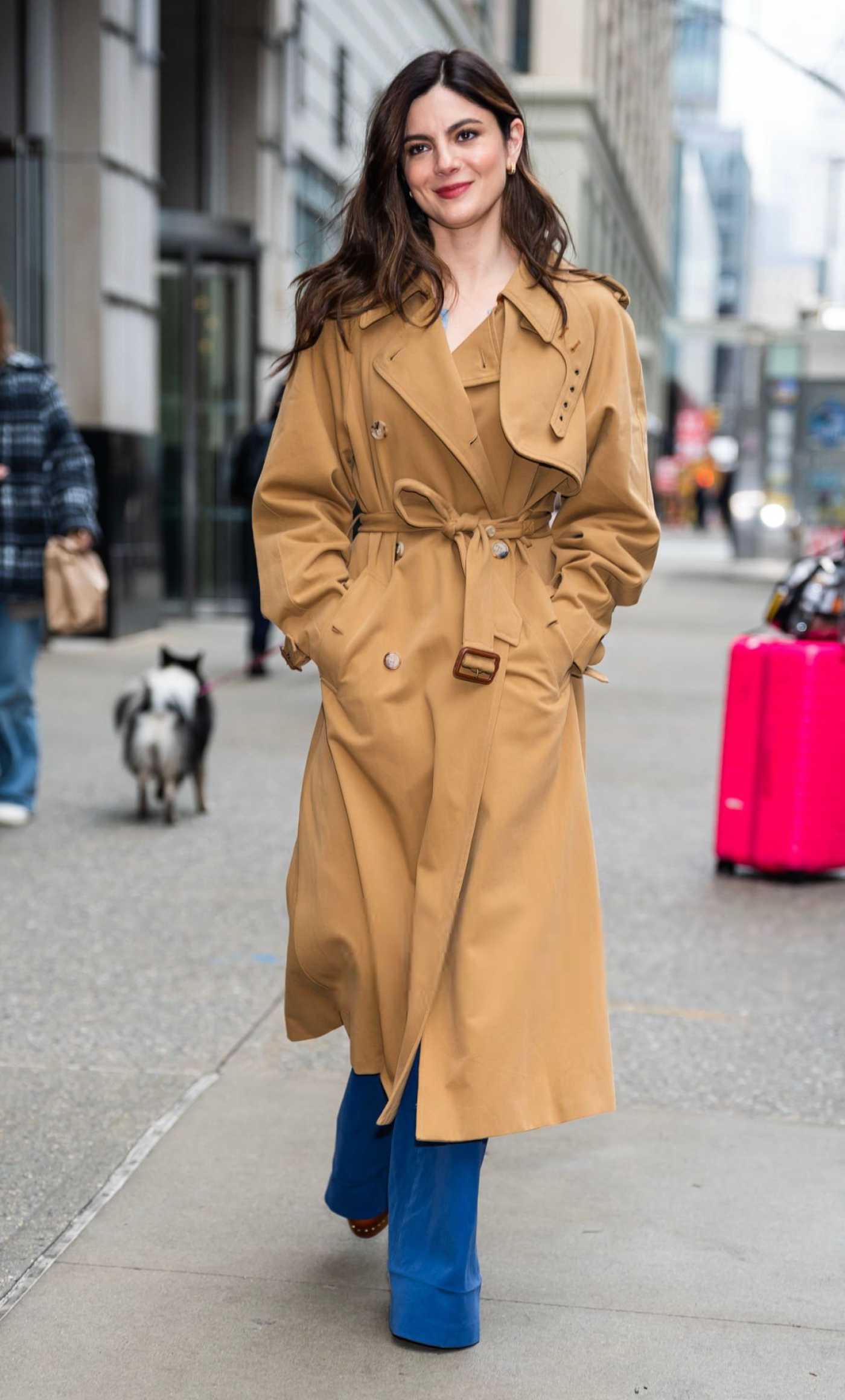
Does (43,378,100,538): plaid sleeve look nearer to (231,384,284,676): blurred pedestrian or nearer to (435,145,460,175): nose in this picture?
(435,145,460,175): nose

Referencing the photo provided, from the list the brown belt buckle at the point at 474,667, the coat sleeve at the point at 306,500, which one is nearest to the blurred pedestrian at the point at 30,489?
the coat sleeve at the point at 306,500

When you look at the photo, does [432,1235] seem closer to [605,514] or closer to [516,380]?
[605,514]

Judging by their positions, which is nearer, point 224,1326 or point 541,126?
point 224,1326

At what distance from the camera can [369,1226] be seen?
3.26 meters

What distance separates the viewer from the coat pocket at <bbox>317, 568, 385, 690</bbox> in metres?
2.86

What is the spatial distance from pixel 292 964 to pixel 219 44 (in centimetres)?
1523

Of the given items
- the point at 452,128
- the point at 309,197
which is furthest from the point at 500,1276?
the point at 309,197

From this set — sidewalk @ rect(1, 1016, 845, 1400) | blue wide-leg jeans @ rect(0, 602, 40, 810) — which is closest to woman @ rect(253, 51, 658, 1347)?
sidewalk @ rect(1, 1016, 845, 1400)

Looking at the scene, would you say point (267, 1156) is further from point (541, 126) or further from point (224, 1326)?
point (541, 126)

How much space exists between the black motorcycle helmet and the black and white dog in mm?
2431

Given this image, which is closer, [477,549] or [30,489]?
[477,549]

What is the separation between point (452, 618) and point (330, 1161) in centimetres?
141

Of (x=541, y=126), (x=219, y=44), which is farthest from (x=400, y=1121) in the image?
(x=541, y=126)

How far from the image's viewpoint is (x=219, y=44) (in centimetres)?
1659
